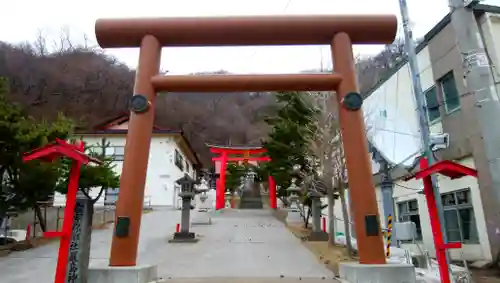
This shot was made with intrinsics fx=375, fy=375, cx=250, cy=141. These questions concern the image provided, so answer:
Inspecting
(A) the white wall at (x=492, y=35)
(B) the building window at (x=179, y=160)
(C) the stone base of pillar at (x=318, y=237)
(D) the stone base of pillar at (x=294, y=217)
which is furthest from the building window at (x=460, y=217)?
(B) the building window at (x=179, y=160)

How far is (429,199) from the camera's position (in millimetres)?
5984

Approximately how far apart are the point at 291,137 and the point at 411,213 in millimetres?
5850

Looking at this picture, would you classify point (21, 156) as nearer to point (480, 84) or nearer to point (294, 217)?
point (480, 84)

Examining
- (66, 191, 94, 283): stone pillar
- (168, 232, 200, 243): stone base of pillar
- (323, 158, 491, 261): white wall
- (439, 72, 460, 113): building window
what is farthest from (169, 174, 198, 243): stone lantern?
(439, 72, 460, 113): building window

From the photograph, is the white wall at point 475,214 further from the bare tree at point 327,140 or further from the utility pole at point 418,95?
the bare tree at point 327,140

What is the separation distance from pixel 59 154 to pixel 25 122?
27.7 feet

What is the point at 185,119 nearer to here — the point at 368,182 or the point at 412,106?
the point at 412,106

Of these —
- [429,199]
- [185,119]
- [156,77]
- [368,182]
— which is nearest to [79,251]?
[156,77]

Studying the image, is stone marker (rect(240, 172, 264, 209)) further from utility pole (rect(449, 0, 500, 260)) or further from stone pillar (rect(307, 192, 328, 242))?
utility pole (rect(449, 0, 500, 260))

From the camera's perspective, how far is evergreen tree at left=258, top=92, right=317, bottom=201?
15.7 m

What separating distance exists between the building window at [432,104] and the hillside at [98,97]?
2111cm

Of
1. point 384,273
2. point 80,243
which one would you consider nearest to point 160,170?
point 80,243

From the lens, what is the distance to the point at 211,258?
41.4 feet

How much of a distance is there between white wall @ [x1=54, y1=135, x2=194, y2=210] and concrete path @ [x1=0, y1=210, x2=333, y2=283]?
1050 centimetres
